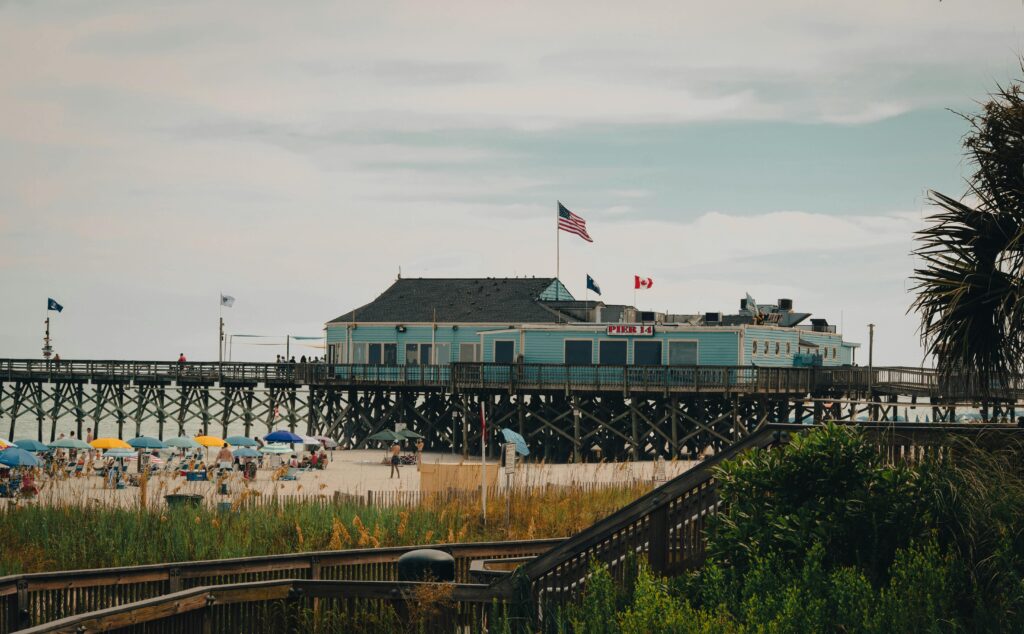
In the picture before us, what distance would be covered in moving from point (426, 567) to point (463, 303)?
1797 inches

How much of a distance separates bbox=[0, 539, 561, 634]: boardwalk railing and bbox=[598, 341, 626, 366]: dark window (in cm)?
3478

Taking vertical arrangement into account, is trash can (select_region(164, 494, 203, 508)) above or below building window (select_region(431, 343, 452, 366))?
below

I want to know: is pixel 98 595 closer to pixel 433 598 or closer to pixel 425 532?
pixel 433 598

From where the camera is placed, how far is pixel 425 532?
18.8 metres

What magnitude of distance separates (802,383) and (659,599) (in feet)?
128

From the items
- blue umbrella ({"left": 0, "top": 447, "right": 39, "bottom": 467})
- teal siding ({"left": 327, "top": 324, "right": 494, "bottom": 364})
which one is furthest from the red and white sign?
blue umbrella ({"left": 0, "top": 447, "right": 39, "bottom": 467})

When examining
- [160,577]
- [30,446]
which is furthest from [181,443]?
[160,577]

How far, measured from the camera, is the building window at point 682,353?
4950cm

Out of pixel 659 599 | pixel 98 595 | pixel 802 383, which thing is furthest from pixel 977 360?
pixel 802 383

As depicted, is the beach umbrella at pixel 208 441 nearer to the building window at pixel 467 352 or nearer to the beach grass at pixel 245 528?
the building window at pixel 467 352

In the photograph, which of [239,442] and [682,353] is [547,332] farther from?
[239,442]

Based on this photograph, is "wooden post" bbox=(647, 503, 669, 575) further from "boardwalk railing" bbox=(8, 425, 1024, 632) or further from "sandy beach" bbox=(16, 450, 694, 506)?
"sandy beach" bbox=(16, 450, 694, 506)

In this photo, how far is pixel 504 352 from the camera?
172 ft

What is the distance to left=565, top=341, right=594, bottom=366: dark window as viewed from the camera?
167 ft
